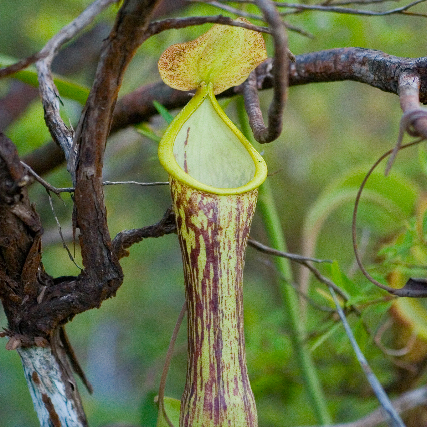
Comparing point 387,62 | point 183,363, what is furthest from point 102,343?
point 387,62

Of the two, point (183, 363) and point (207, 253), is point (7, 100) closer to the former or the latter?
point (207, 253)

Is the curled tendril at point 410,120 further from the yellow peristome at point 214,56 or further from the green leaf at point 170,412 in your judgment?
the green leaf at point 170,412

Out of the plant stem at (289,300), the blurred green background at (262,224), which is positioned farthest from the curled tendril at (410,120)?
the plant stem at (289,300)

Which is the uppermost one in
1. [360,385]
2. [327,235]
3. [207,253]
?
[327,235]

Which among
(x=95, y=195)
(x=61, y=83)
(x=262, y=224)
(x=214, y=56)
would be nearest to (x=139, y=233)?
(x=95, y=195)

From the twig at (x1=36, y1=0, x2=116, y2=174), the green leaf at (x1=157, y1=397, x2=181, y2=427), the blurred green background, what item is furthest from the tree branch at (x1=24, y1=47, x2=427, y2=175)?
the green leaf at (x1=157, y1=397, x2=181, y2=427)

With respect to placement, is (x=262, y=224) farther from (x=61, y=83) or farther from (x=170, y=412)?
(x=170, y=412)
